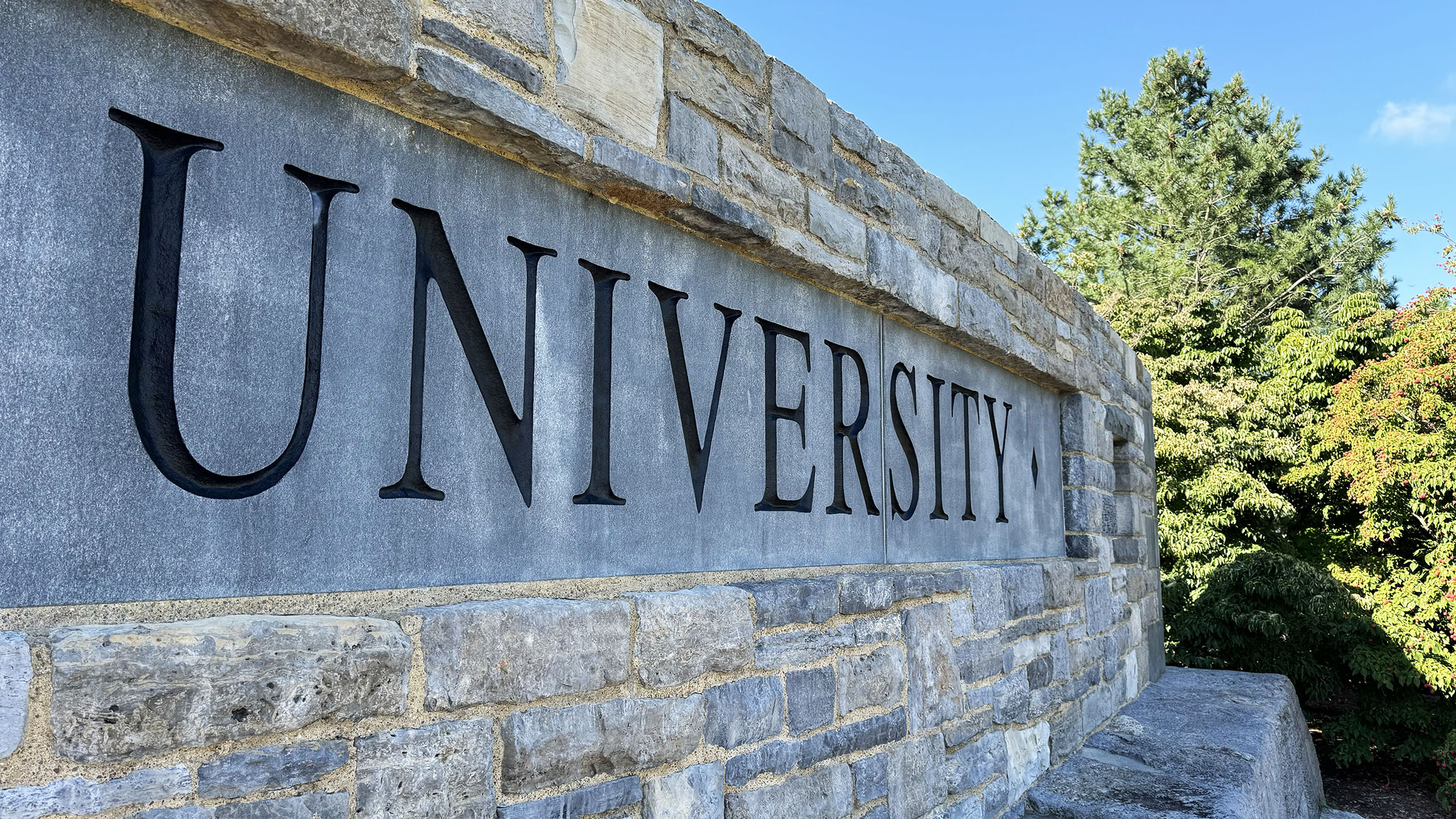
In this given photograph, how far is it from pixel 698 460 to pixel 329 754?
1129mm

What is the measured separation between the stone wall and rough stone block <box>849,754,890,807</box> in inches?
0.4

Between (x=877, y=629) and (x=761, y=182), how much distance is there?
1424mm

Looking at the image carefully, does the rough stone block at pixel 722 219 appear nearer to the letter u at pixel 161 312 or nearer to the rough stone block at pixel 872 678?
the letter u at pixel 161 312

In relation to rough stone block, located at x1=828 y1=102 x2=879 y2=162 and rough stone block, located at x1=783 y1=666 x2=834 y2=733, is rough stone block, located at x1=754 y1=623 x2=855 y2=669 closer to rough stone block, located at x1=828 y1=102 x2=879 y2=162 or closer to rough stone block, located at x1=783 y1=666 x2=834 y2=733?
rough stone block, located at x1=783 y1=666 x2=834 y2=733

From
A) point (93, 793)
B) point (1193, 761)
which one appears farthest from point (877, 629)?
point (1193, 761)

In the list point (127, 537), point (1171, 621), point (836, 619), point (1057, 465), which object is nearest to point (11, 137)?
point (127, 537)

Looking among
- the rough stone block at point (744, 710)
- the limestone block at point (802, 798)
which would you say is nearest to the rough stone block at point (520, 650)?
the rough stone block at point (744, 710)

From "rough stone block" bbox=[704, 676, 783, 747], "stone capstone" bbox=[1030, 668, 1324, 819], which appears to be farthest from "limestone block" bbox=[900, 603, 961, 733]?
"stone capstone" bbox=[1030, 668, 1324, 819]

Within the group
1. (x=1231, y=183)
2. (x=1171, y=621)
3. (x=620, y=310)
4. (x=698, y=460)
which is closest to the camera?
(x=620, y=310)

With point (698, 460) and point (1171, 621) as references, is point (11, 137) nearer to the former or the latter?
point (698, 460)

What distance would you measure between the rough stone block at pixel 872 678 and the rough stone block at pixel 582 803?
0.86m

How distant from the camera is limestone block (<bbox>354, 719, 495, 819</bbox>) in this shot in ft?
4.89

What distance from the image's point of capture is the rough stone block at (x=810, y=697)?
2.39 metres

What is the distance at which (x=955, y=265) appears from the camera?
3617mm
